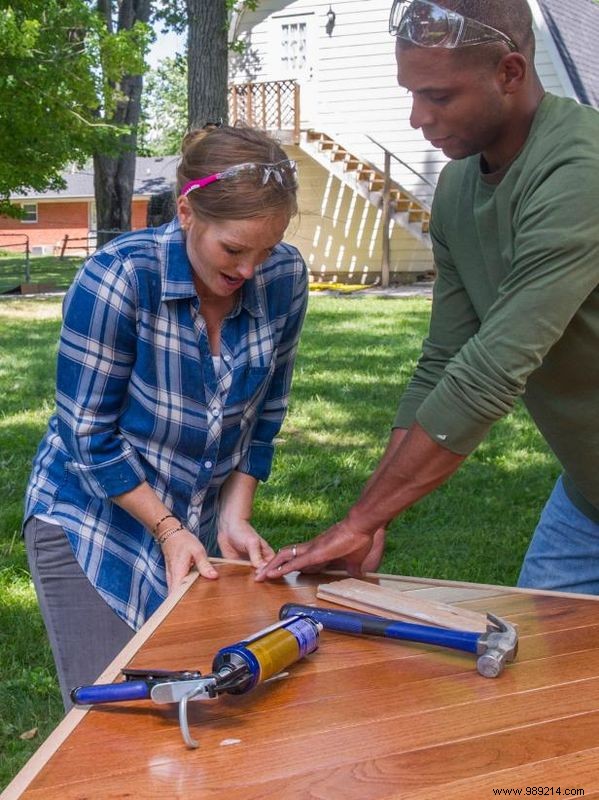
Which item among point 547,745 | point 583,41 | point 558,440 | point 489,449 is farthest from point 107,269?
point 583,41

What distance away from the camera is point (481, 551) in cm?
495

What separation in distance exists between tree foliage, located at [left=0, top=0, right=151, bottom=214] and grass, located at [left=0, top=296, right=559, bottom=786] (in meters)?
3.09

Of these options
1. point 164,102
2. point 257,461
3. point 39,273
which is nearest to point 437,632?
point 257,461

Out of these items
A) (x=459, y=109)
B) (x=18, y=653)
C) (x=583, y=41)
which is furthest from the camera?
(x=583, y=41)

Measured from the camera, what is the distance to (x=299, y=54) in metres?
22.1

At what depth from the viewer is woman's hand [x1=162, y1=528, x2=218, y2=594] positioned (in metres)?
2.31

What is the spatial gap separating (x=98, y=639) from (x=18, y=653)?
171 centimetres

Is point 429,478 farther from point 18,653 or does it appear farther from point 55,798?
point 18,653

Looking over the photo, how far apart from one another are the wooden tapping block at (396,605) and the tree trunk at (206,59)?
8.05 meters

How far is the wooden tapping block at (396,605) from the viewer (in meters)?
1.93

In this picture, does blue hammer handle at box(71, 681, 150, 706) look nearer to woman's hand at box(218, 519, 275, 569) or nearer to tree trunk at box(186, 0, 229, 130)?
woman's hand at box(218, 519, 275, 569)

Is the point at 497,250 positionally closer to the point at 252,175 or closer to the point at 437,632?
the point at 252,175

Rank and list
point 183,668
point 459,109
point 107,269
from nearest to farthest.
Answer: point 183,668
point 459,109
point 107,269

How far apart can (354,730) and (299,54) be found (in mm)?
22001
